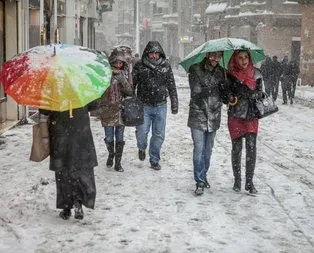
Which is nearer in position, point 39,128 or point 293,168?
point 39,128

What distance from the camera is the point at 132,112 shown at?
8.51 meters

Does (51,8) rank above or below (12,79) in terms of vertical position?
above

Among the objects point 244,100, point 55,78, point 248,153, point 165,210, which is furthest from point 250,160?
point 55,78

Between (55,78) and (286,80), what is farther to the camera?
(286,80)

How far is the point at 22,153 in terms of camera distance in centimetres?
1015

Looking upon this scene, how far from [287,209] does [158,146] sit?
2720 mm

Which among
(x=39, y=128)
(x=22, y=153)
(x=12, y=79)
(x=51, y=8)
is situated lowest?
(x=22, y=153)

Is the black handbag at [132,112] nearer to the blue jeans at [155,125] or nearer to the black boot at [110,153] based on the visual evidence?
the blue jeans at [155,125]

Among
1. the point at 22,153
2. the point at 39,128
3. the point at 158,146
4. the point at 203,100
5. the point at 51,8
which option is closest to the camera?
the point at 39,128

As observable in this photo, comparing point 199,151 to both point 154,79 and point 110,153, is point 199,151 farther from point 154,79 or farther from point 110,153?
point 110,153

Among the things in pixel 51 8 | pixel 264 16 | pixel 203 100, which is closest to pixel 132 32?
pixel 264 16

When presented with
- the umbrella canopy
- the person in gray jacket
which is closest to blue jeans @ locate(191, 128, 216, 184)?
the person in gray jacket

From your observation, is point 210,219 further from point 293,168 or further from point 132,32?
point 132,32

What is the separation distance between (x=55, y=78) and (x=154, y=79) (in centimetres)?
353
